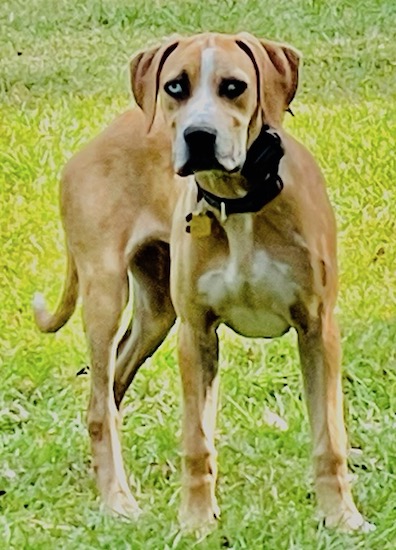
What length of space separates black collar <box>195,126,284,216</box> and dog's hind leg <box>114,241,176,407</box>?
3.28 feet

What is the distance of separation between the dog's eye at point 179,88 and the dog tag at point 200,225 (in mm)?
378

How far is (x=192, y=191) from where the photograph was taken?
14.7 ft

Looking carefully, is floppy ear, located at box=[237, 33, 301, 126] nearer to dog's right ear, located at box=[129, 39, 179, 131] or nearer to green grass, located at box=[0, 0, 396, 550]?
dog's right ear, located at box=[129, 39, 179, 131]

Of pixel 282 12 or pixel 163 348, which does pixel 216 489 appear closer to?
pixel 163 348

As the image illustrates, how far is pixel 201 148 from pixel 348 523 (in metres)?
1.25

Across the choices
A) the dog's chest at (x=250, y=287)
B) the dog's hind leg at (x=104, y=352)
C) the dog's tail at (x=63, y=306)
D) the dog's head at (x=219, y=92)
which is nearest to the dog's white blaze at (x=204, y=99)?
the dog's head at (x=219, y=92)

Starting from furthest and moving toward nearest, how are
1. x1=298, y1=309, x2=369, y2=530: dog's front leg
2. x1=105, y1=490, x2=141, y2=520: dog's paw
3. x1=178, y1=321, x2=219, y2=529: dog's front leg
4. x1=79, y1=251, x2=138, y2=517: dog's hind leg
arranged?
x1=79, y1=251, x2=138, y2=517: dog's hind leg, x1=105, y1=490, x2=141, y2=520: dog's paw, x1=178, y1=321, x2=219, y2=529: dog's front leg, x1=298, y1=309, x2=369, y2=530: dog's front leg

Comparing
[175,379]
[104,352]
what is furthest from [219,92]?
[175,379]

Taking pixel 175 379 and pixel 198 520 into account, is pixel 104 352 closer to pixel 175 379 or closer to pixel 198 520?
pixel 198 520

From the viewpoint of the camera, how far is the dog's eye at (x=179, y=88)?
4113 mm

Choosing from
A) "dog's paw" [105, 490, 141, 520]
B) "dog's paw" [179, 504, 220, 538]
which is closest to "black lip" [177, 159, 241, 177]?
"dog's paw" [179, 504, 220, 538]

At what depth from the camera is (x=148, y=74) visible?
433 centimetres

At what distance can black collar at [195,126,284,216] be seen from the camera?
422 cm

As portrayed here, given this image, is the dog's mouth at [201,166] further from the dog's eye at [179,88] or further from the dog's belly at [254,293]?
the dog's belly at [254,293]
